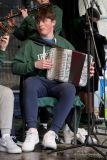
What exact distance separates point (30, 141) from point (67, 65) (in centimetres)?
74

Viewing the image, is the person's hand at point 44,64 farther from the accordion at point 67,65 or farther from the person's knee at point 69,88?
the person's knee at point 69,88

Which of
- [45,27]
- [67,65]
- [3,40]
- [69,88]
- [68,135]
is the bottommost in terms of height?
[68,135]

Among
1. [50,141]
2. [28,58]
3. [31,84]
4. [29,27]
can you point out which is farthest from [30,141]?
[29,27]

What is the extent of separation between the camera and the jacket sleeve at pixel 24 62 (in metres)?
3.99

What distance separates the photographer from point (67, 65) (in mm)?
3902

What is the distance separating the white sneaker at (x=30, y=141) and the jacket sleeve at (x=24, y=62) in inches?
21.9

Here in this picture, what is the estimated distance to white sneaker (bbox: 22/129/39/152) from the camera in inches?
146

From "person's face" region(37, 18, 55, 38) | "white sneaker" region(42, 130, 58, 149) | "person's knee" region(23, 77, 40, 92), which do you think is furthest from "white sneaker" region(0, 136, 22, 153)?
"person's face" region(37, 18, 55, 38)

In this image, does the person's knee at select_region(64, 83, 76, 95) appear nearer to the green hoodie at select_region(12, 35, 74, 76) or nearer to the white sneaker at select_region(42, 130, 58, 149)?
the green hoodie at select_region(12, 35, 74, 76)

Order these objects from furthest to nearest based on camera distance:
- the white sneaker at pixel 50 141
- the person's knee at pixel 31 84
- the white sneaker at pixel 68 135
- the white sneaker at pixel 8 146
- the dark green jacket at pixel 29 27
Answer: the dark green jacket at pixel 29 27 < the white sneaker at pixel 68 135 < the person's knee at pixel 31 84 < the white sneaker at pixel 50 141 < the white sneaker at pixel 8 146

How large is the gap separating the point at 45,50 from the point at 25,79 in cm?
34

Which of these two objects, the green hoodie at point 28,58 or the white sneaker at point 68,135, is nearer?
the green hoodie at point 28,58

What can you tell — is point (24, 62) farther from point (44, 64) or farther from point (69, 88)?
point (69, 88)

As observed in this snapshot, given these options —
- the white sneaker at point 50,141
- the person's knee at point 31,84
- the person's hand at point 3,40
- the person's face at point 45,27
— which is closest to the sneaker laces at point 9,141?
the white sneaker at point 50,141
